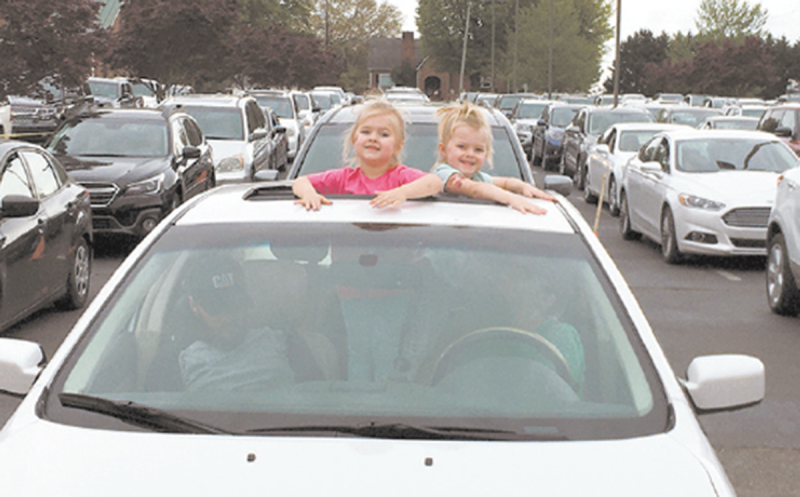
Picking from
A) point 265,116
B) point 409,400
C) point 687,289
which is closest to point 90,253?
point 687,289

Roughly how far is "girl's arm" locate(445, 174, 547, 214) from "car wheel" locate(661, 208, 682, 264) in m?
9.75

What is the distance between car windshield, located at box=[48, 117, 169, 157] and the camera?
14789 millimetres

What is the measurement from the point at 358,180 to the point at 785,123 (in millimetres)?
20428

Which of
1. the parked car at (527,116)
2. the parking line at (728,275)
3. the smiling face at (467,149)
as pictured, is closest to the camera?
the smiling face at (467,149)

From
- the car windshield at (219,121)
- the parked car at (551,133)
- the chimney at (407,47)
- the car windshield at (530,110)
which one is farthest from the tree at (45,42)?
the chimney at (407,47)

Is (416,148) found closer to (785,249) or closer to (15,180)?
(15,180)

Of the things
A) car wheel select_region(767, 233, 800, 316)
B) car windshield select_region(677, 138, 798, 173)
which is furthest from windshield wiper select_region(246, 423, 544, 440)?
car windshield select_region(677, 138, 798, 173)

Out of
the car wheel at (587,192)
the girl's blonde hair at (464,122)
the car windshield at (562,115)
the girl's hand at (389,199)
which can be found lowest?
the car wheel at (587,192)

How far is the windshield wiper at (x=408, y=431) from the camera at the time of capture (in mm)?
2869

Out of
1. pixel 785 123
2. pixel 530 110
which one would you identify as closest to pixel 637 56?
pixel 530 110

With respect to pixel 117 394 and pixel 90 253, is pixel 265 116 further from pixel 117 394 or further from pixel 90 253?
pixel 117 394

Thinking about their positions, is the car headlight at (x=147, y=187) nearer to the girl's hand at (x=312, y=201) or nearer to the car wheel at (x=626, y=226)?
the car wheel at (x=626, y=226)

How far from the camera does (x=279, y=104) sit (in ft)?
104

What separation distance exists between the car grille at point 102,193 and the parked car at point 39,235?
287cm
